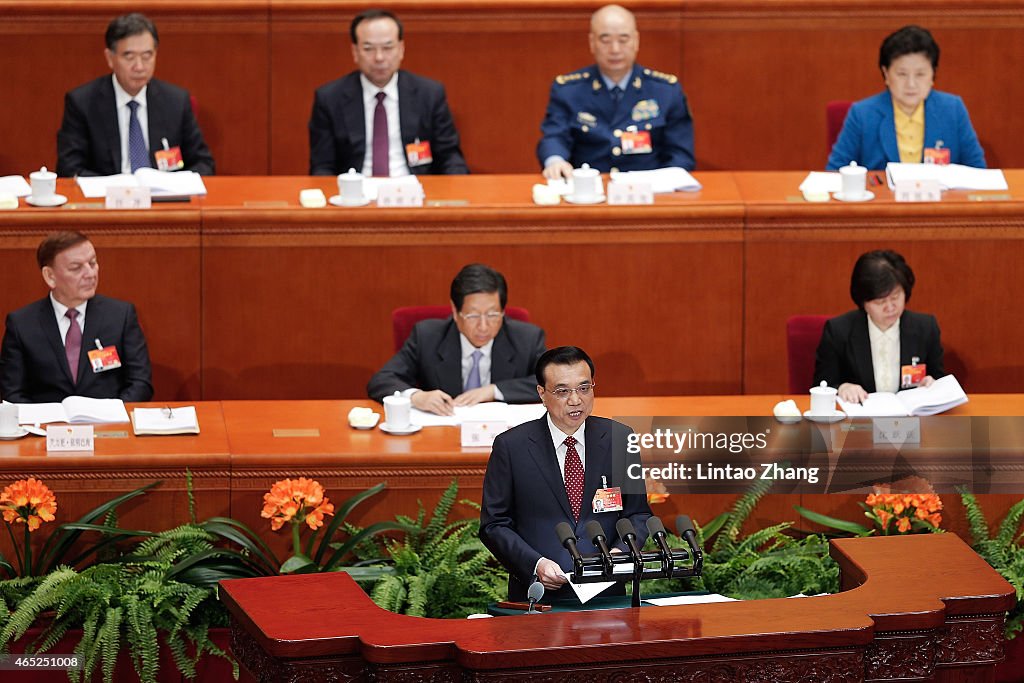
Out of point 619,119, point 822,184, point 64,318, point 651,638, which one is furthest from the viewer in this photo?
point 619,119

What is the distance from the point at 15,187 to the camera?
238 inches

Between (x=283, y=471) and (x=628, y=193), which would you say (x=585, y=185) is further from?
(x=283, y=471)

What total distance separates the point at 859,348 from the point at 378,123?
2.30 metres

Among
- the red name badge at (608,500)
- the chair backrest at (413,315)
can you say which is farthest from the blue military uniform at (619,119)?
the red name badge at (608,500)

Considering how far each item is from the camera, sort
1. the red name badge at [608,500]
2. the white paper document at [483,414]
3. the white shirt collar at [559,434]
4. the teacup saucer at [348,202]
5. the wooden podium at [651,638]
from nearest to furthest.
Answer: the wooden podium at [651,638], the red name badge at [608,500], the white shirt collar at [559,434], the white paper document at [483,414], the teacup saucer at [348,202]

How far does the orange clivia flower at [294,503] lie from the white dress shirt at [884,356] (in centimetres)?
192

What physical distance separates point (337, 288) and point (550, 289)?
770 mm

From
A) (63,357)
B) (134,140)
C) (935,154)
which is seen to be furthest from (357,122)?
(935,154)

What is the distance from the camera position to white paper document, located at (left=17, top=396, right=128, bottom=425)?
192 inches

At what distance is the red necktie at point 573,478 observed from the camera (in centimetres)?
397

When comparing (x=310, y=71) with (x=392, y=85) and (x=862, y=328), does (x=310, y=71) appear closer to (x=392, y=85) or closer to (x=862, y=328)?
A: (x=392, y=85)

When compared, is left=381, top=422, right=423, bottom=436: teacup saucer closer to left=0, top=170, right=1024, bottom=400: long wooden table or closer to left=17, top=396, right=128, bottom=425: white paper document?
left=17, top=396, right=128, bottom=425: white paper document

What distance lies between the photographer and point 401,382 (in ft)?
17.2

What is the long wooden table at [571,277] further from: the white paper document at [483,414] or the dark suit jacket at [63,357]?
the white paper document at [483,414]
